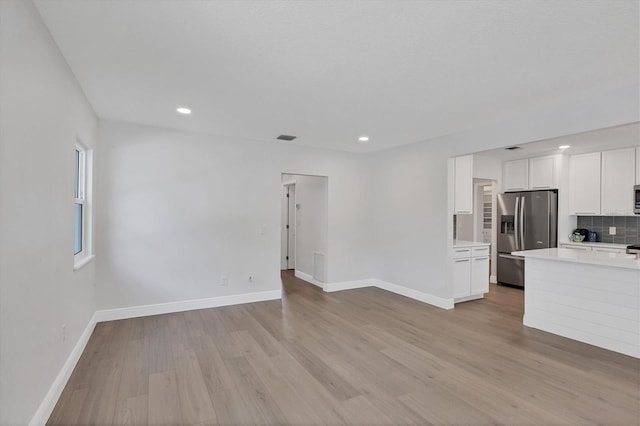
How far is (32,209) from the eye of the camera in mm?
1909

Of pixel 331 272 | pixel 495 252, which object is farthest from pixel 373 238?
pixel 495 252

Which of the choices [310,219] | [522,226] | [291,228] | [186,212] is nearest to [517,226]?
[522,226]

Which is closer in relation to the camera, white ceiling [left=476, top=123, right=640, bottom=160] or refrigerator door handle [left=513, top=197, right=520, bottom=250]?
white ceiling [left=476, top=123, right=640, bottom=160]

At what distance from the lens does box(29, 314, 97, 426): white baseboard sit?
2034mm

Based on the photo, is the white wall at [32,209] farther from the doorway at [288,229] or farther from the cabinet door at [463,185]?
the doorway at [288,229]

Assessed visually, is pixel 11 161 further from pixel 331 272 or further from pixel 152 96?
pixel 331 272

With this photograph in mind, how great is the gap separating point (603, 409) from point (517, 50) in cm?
264

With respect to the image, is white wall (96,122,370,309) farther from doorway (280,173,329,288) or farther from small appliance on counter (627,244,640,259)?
small appliance on counter (627,244,640,259)

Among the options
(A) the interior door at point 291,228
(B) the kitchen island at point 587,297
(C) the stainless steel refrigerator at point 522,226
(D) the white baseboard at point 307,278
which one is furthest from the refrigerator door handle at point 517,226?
(A) the interior door at point 291,228

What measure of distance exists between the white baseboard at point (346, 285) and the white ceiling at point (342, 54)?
3198 millimetres

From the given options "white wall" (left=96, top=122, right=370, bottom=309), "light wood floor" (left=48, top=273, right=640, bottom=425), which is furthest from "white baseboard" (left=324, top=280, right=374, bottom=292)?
"light wood floor" (left=48, top=273, right=640, bottom=425)

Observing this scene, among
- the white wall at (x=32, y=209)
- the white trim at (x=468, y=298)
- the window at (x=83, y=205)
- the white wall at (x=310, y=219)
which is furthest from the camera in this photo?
the white wall at (x=310, y=219)

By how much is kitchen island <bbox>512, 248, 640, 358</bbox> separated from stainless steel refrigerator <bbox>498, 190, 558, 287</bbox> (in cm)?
187

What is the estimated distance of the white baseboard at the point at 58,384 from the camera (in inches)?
80.1
